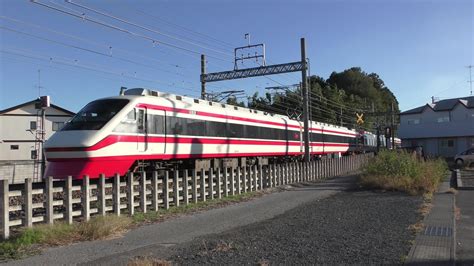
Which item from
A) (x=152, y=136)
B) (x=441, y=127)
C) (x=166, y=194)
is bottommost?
(x=166, y=194)

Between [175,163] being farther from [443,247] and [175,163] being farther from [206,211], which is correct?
[443,247]

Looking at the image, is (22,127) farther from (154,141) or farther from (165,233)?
(165,233)

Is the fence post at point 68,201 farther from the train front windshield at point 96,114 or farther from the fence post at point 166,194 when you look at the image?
the train front windshield at point 96,114

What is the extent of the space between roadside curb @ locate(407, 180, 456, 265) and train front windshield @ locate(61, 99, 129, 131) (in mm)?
9127

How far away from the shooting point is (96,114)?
1459 centimetres

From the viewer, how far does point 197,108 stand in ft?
62.4

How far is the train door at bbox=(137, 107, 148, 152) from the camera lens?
15188 mm

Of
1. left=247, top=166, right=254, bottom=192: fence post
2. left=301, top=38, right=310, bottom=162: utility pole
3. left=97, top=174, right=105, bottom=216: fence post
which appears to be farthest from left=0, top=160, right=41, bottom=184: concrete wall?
left=97, top=174, right=105, bottom=216: fence post

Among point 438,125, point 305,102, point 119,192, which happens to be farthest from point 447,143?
point 119,192

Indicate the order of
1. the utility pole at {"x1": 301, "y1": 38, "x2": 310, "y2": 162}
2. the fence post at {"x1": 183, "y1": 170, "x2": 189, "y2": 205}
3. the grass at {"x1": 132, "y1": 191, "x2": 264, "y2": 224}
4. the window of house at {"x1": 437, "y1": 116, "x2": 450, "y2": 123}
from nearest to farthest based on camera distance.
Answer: the grass at {"x1": 132, "y1": 191, "x2": 264, "y2": 224}, the fence post at {"x1": 183, "y1": 170, "x2": 189, "y2": 205}, the utility pole at {"x1": 301, "y1": 38, "x2": 310, "y2": 162}, the window of house at {"x1": 437, "y1": 116, "x2": 450, "y2": 123}

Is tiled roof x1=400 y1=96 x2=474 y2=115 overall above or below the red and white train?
above

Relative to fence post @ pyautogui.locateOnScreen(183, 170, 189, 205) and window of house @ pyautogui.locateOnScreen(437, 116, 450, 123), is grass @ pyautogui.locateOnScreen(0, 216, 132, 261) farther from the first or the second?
window of house @ pyautogui.locateOnScreen(437, 116, 450, 123)

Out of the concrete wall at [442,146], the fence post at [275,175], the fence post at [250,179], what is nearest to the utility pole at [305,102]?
the fence post at [275,175]

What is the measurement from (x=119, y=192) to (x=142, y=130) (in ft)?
15.3
